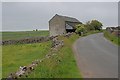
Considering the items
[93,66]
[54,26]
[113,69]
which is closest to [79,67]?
[93,66]

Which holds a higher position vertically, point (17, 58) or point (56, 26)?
point (56, 26)

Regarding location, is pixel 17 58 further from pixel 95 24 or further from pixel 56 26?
pixel 95 24

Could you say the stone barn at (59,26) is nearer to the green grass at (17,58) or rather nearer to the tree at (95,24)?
the tree at (95,24)

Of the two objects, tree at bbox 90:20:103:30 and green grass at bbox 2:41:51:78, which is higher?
tree at bbox 90:20:103:30

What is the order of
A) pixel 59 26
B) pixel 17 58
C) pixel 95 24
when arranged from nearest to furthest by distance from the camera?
pixel 17 58 < pixel 59 26 < pixel 95 24

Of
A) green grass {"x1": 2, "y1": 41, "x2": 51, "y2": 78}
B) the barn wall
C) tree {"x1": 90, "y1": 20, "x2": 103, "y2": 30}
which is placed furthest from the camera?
tree {"x1": 90, "y1": 20, "x2": 103, "y2": 30}

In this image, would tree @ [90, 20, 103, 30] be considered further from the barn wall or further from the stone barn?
the barn wall

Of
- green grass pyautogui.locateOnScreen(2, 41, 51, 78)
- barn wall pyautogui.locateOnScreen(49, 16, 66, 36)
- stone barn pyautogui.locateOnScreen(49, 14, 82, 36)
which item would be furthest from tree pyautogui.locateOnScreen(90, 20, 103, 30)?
green grass pyautogui.locateOnScreen(2, 41, 51, 78)

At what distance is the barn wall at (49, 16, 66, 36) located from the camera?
3610 inches

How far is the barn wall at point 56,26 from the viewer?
9169 cm

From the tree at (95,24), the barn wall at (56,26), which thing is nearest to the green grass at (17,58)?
the barn wall at (56,26)

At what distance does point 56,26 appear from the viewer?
92.8m

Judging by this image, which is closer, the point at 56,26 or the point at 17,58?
the point at 17,58

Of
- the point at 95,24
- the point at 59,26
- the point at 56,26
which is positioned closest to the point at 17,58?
the point at 59,26
